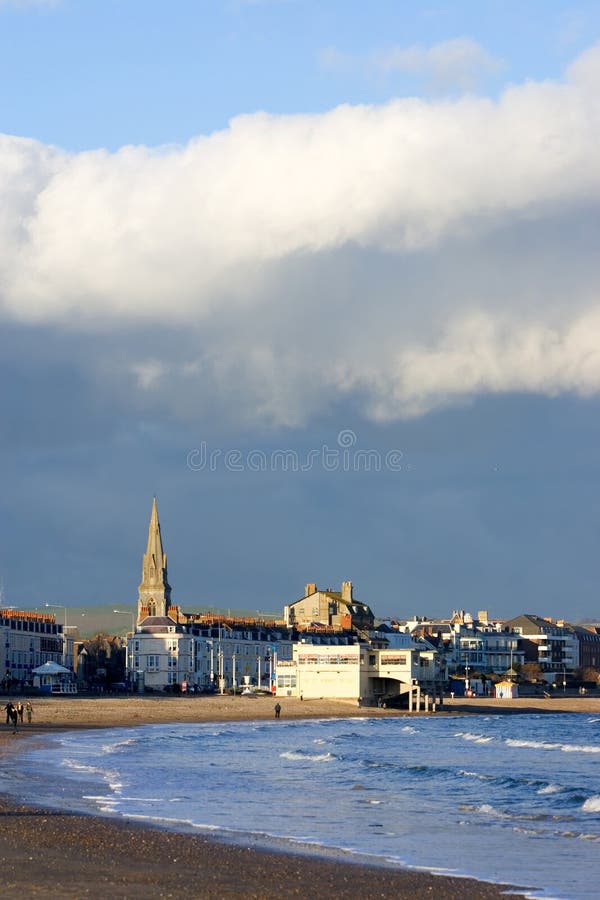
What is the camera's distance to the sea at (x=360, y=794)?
1113 inches

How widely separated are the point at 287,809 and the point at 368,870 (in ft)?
40.5

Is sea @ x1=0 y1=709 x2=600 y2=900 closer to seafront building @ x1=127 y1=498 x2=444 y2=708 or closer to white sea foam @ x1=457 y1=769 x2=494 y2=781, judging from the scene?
white sea foam @ x1=457 y1=769 x2=494 y2=781

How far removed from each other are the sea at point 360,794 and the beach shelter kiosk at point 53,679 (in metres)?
57.0

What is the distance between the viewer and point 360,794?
4328 cm

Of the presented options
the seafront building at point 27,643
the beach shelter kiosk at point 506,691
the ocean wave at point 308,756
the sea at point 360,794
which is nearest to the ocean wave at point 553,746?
the sea at point 360,794

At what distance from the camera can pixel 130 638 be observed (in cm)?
17262

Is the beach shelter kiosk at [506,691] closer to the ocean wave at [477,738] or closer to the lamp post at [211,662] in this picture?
the lamp post at [211,662]

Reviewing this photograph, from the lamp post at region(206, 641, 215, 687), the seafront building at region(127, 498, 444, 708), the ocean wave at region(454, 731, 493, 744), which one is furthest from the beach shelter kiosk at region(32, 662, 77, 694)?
the ocean wave at region(454, 731, 493, 744)

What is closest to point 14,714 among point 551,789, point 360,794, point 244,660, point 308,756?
point 308,756

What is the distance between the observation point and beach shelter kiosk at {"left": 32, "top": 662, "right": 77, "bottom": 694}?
453 feet

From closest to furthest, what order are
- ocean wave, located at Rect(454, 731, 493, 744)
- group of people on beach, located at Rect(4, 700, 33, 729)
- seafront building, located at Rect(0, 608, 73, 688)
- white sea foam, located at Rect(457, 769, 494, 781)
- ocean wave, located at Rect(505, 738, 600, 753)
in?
1. white sea foam, located at Rect(457, 769, 494, 781)
2. ocean wave, located at Rect(505, 738, 600, 753)
3. group of people on beach, located at Rect(4, 700, 33, 729)
4. ocean wave, located at Rect(454, 731, 493, 744)
5. seafront building, located at Rect(0, 608, 73, 688)

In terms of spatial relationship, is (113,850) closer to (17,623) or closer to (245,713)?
(245,713)

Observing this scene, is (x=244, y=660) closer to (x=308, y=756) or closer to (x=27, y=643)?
(x=27, y=643)

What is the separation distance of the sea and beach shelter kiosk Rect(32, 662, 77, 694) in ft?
187
